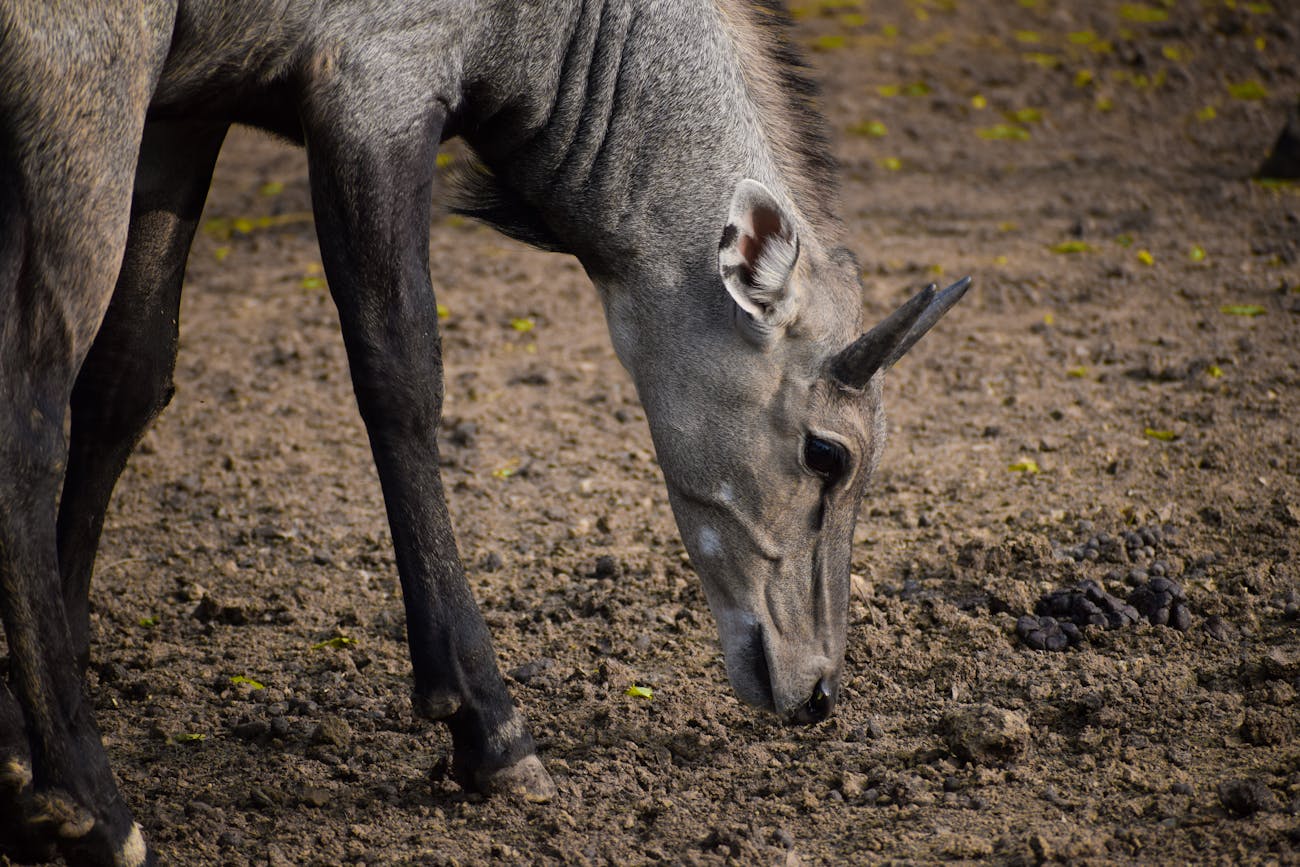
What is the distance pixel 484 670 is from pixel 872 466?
1279mm

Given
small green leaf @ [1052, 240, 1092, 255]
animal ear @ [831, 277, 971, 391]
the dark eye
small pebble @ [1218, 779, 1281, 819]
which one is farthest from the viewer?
small green leaf @ [1052, 240, 1092, 255]

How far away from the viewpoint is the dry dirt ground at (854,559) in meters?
3.67

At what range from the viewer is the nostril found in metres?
3.96

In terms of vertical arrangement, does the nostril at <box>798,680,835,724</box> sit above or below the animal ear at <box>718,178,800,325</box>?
below

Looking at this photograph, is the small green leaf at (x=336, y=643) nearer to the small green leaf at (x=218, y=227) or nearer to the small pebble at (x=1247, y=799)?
the small pebble at (x=1247, y=799)

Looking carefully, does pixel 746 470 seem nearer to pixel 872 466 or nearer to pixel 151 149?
pixel 872 466

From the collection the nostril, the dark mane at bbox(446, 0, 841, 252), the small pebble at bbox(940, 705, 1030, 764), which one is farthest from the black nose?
the dark mane at bbox(446, 0, 841, 252)

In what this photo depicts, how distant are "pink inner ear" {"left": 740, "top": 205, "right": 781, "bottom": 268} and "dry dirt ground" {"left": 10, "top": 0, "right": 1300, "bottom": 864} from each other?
1.43m

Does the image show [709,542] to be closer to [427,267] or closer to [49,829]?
[427,267]

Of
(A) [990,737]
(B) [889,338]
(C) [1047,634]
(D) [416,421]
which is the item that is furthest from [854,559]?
(D) [416,421]

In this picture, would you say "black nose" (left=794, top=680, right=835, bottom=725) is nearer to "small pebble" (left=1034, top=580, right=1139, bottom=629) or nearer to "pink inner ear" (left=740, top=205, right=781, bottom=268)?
"small pebble" (left=1034, top=580, right=1139, bottom=629)

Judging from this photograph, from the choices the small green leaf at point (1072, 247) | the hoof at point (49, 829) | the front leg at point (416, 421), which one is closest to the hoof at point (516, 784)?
the front leg at point (416, 421)

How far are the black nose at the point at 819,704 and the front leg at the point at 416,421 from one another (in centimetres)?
78

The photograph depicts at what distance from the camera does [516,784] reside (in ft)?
12.3
